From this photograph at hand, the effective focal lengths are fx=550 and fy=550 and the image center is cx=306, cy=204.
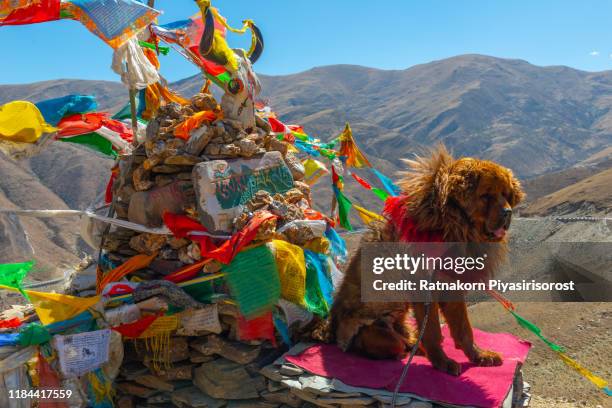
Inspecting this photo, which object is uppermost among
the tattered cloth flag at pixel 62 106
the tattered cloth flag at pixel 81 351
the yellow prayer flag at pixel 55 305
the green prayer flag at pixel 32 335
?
the tattered cloth flag at pixel 62 106

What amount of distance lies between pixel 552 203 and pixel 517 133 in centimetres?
4638

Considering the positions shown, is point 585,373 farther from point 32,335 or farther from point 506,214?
point 32,335

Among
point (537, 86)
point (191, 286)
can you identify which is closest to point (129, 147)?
point (191, 286)

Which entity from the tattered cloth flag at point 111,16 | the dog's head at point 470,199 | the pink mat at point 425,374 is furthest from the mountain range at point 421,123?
the dog's head at point 470,199

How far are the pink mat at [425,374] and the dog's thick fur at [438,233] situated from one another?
0.08m

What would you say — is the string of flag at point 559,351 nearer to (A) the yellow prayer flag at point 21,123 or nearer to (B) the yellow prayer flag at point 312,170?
(B) the yellow prayer flag at point 312,170

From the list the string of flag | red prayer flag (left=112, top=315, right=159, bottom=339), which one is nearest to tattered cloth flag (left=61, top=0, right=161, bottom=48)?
red prayer flag (left=112, top=315, right=159, bottom=339)

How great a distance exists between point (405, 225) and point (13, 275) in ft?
8.77

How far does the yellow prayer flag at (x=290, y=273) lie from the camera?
3.80m

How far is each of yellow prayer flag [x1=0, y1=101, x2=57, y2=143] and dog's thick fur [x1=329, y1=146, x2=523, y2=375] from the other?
2.63 meters

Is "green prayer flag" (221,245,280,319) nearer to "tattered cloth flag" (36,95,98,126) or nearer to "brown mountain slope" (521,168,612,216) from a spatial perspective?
"tattered cloth flag" (36,95,98,126)

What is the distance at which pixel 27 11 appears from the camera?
12.5 feet

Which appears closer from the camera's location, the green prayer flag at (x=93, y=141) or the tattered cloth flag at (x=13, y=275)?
the tattered cloth flag at (x=13, y=275)

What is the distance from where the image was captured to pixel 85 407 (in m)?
3.65
